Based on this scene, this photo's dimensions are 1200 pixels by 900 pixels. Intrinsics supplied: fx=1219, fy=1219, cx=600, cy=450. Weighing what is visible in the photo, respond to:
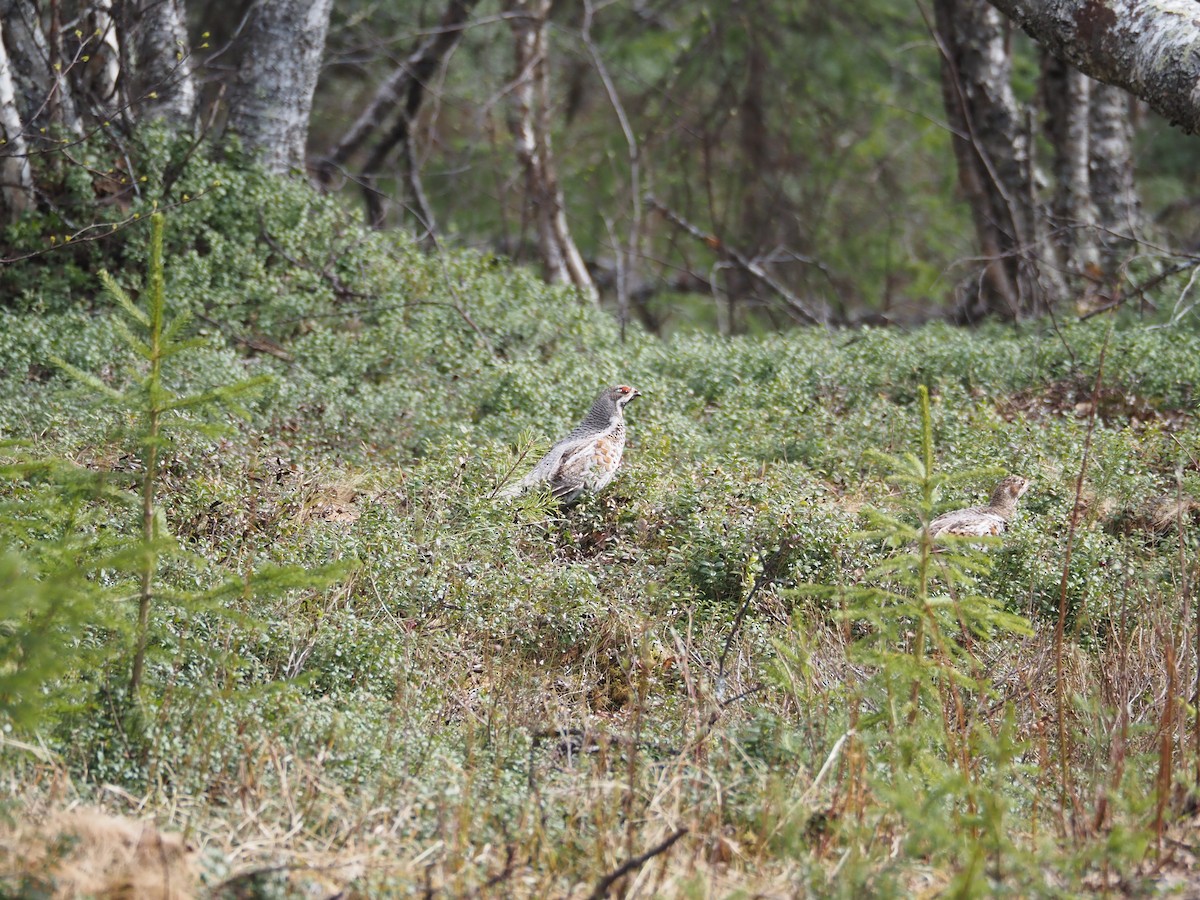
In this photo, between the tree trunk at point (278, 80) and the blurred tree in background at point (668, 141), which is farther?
the tree trunk at point (278, 80)

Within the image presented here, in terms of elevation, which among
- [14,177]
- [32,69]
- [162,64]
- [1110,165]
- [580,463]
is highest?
[1110,165]

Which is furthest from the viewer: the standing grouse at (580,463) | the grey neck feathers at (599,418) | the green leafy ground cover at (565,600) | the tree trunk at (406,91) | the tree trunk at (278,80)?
the tree trunk at (406,91)

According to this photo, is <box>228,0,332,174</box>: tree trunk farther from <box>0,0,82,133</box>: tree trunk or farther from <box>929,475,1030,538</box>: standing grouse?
<box>929,475,1030,538</box>: standing grouse

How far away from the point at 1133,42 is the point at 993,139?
5600mm

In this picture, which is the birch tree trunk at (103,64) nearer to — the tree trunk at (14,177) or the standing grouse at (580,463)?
the tree trunk at (14,177)

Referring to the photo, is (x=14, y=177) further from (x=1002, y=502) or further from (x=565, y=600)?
(x=1002, y=502)

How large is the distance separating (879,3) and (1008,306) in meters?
6.75

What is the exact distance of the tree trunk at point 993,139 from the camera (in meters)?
11.4

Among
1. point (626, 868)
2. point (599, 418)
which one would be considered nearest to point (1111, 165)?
point (599, 418)

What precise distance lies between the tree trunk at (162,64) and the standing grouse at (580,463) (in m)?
4.88

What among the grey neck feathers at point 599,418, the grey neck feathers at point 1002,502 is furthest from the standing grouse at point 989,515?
the grey neck feathers at point 599,418

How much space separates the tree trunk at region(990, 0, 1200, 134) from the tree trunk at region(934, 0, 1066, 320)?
4633 millimetres

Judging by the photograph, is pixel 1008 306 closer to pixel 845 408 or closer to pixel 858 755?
pixel 845 408

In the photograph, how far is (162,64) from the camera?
9820 mm
